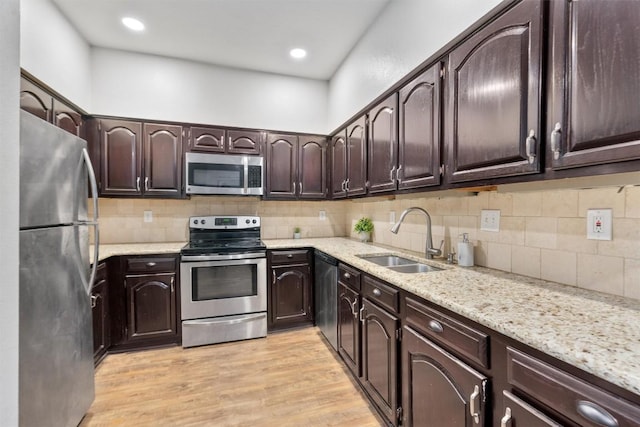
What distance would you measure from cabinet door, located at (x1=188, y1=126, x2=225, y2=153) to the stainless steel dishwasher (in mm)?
1550

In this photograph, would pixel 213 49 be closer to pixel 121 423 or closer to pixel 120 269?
pixel 120 269

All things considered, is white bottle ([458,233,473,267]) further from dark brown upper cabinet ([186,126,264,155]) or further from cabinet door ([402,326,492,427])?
dark brown upper cabinet ([186,126,264,155])

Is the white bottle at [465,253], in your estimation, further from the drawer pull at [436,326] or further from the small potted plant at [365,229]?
the small potted plant at [365,229]

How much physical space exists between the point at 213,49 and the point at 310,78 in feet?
3.79

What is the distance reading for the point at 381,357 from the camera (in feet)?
5.40

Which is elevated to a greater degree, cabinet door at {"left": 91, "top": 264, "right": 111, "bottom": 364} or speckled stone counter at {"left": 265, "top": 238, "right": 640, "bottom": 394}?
speckled stone counter at {"left": 265, "top": 238, "right": 640, "bottom": 394}

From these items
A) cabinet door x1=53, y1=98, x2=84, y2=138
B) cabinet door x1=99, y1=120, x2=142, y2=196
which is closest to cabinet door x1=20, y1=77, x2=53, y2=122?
cabinet door x1=53, y1=98, x2=84, y2=138

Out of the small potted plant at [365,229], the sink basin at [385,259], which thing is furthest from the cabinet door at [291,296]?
the sink basin at [385,259]

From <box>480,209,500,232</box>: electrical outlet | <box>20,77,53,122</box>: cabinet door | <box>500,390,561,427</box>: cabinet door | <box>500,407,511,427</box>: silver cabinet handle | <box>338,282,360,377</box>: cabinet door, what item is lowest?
<box>338,282,360,377</box>: cabinet door

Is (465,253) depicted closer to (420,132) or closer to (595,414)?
(420,132)

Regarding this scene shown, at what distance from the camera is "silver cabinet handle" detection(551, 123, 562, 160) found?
0.99 meters

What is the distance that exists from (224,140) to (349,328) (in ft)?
7.43

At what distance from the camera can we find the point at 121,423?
1.67 m

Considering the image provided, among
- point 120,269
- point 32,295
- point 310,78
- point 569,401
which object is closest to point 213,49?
point 310,78
